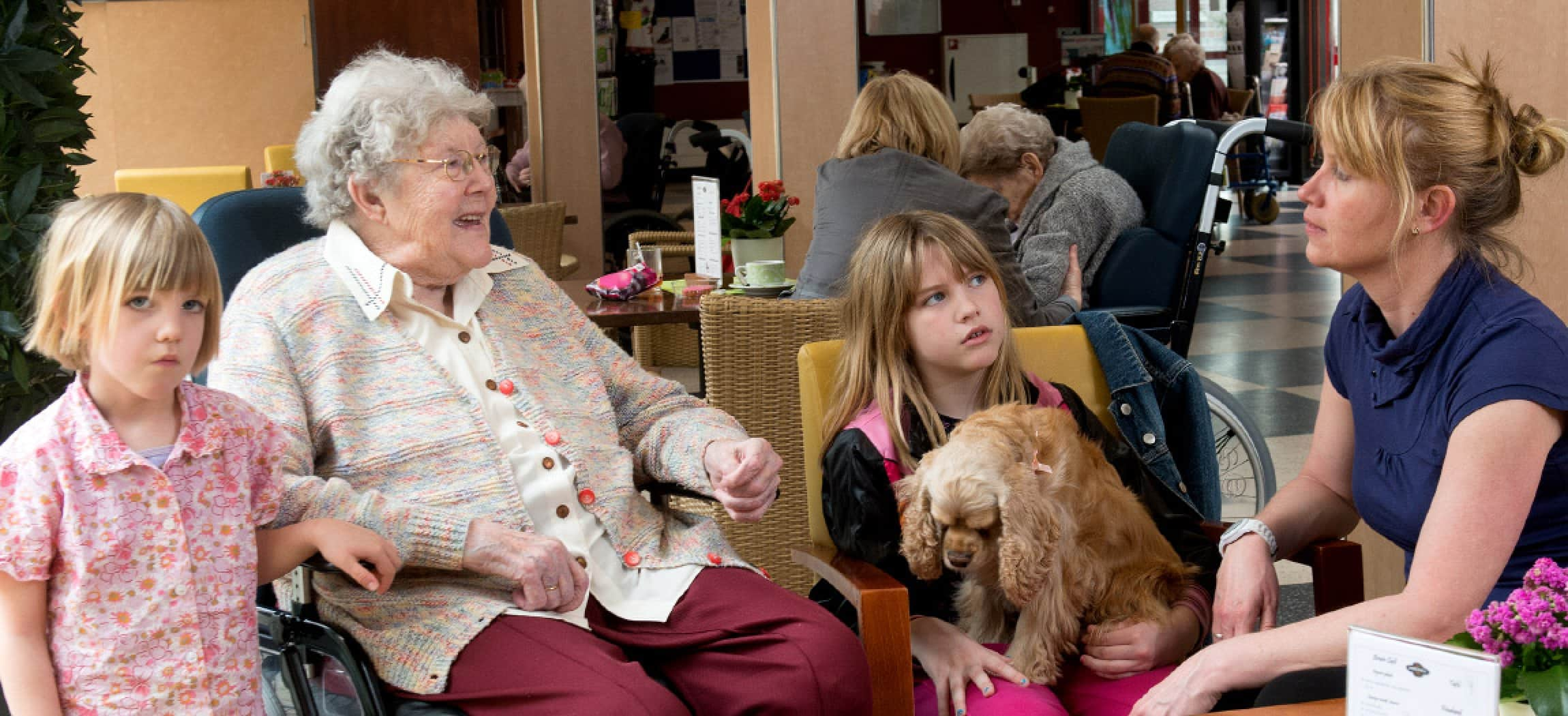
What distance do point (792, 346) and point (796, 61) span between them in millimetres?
1898

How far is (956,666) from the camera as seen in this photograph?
1.98m

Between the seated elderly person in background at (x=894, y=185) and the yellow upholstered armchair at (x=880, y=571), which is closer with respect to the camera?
the yellow upholstered armchair at (x=880, y=571)

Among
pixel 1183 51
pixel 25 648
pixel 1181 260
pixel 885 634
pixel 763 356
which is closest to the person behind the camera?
pixel 25 648

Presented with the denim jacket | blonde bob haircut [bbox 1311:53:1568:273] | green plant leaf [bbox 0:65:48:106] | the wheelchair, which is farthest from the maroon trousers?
the wheelchair

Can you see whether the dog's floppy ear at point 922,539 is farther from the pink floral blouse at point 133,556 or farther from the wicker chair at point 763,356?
the wicker chair at point 763,356

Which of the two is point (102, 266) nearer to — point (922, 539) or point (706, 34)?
point (922, 539)

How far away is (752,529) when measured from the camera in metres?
3.51

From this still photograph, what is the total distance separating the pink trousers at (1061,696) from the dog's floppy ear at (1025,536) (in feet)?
0.56

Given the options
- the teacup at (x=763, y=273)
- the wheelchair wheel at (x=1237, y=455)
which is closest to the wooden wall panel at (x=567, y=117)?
the teacup at (x=763, y=273)

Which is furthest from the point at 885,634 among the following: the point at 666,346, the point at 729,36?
the point at 729,36

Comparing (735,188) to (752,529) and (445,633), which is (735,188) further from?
(445,633)

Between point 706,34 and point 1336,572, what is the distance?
44.2 ft

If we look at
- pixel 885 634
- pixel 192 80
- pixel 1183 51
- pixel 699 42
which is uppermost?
pixel 699 42

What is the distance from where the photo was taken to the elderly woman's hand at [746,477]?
2.08 meters
